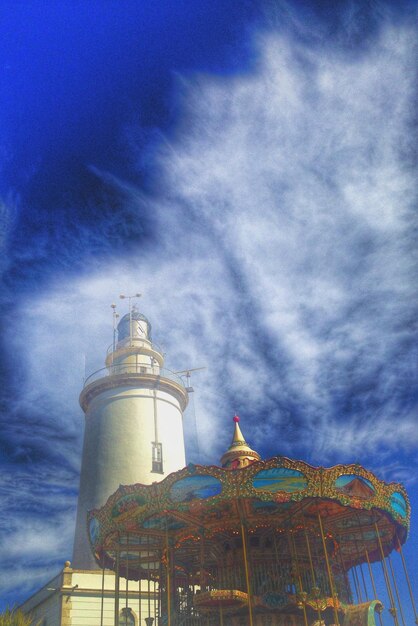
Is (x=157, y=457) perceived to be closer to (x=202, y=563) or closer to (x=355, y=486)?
(x=202, y=563)

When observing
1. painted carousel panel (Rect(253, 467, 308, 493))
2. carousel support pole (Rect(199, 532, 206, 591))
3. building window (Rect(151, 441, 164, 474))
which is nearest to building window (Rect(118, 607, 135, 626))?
building window (Rect(151, 441, 164, 474))

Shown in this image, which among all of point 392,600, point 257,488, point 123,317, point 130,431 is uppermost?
point 123,317

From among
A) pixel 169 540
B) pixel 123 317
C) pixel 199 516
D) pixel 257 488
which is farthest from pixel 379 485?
pixel 123 317

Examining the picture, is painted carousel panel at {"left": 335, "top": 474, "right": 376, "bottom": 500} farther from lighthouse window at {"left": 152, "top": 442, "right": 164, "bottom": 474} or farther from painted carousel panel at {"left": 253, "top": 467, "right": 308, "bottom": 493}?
lighthouse window at {"left": 152, "top": 442, "right": 164, "bottom": 474}

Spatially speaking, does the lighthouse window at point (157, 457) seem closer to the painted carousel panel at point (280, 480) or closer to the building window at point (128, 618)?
the building window at point (128, 618)

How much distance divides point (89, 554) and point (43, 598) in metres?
→ 2.68

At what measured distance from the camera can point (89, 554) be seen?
89.0ft

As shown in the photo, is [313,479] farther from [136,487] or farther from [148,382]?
[148,382]

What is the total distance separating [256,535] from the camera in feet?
67.0

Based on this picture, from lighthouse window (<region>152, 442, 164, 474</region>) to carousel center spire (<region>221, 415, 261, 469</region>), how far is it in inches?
252

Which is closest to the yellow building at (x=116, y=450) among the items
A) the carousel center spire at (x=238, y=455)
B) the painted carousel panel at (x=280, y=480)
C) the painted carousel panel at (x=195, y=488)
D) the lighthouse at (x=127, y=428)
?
the lighthouse at (x=127, y=428)

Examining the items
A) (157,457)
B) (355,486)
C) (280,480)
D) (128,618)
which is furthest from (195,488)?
(157,457)

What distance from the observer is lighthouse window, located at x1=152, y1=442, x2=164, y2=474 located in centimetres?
2953

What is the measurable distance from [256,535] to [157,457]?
10.5 metres
